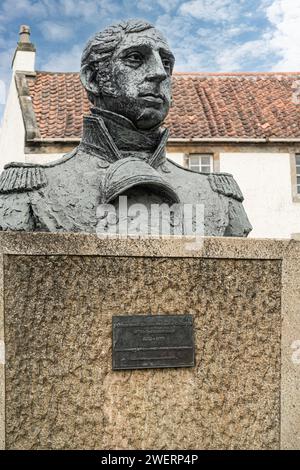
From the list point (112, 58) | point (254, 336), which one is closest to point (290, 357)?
point (254, 336)

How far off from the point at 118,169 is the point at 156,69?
0.51 meters

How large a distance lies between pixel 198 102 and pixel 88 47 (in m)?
16.4

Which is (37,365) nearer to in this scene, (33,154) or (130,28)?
(130,28)

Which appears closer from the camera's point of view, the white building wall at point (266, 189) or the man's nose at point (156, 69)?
the man's nose at point (156, 69)

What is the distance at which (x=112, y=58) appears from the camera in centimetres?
349

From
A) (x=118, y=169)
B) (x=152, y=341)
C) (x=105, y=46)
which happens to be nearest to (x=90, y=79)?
(x=105, y=46)

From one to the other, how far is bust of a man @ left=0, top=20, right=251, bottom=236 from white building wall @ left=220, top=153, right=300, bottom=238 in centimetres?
1517

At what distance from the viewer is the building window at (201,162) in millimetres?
18562

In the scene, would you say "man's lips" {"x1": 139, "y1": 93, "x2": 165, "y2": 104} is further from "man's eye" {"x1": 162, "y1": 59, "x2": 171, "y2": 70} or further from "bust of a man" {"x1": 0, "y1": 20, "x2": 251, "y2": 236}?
"man's eye" {"x1": 162, "y1": 59, "x2": 171, "y2": 70}

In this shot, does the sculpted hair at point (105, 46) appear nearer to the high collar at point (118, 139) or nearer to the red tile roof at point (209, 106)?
the high collar at point (118, 139)

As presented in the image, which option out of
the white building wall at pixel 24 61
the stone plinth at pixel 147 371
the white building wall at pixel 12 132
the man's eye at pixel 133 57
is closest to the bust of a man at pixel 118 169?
the man's eye at pixel 133 57

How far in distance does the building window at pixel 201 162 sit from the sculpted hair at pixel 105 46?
49.0 ft

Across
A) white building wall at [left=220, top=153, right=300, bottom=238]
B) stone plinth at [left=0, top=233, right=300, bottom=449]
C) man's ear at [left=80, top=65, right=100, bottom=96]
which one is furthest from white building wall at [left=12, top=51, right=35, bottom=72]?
stone plinth at [left=0, top=233, right=300, bottom=449]

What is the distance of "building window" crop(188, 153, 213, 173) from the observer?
18562 mm
